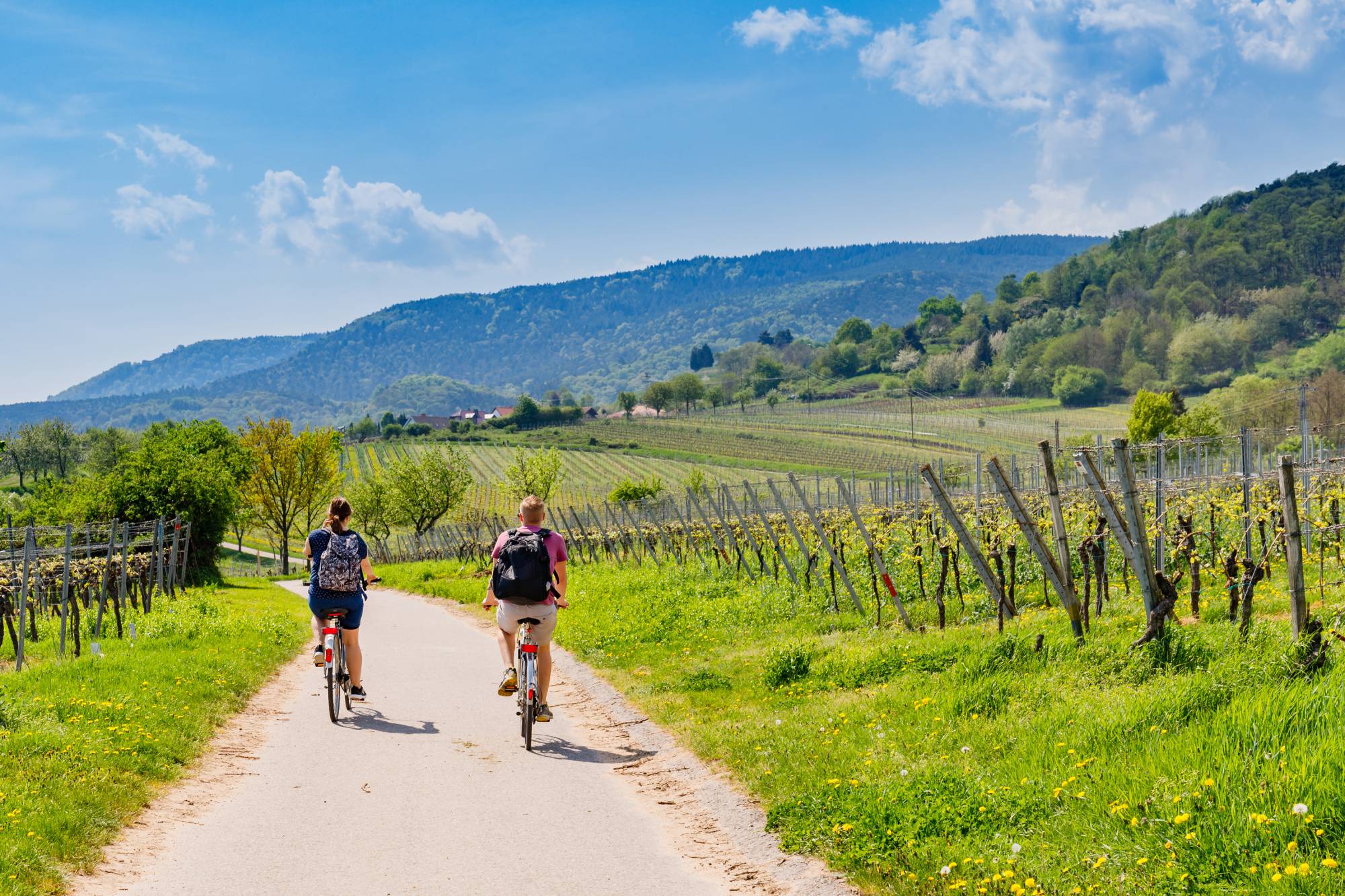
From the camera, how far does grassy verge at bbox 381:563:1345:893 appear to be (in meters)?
4.65

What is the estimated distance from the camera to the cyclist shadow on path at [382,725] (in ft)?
29.8

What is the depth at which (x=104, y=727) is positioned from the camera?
27.0 ft

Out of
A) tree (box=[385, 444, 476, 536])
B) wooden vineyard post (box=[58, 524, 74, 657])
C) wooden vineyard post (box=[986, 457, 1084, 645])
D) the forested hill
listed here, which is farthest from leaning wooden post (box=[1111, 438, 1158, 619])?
the forested hill

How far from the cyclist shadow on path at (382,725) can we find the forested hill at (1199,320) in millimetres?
137710

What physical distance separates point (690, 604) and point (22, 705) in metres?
9.37

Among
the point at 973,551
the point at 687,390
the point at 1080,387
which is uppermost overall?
the point at 687,390

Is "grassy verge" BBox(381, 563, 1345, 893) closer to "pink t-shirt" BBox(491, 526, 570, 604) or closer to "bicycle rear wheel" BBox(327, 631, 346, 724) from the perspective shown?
"pink t-shirt" BBox(491, 526, 570, 604)

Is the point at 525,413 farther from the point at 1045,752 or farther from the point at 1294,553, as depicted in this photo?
the point at 1045,752

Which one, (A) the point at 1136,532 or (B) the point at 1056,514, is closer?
(A) the point at 1136,532

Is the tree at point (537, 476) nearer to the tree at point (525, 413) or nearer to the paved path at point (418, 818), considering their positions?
the paved path at point (418, 818)

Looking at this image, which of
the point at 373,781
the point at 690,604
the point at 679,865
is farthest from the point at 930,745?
the point at 690,604

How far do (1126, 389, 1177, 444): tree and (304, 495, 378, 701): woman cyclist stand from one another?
80042mm

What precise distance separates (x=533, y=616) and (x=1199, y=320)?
185 metres

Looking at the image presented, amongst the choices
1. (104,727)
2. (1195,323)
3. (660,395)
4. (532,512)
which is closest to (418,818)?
(532,512)
